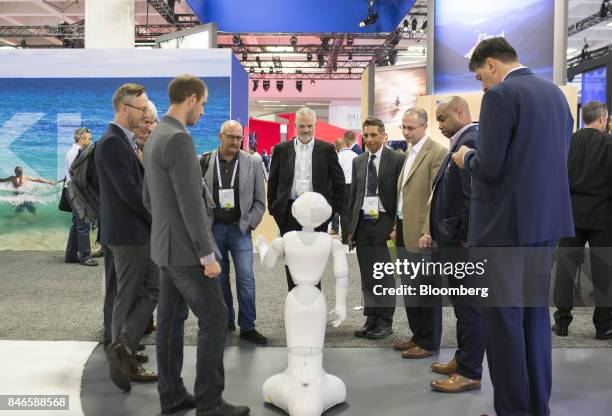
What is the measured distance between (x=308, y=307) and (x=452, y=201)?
3.21 feet

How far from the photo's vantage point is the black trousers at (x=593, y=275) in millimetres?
4262

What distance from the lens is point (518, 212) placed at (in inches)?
96.0

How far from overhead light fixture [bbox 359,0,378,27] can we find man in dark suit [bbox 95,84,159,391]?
7.66 meters

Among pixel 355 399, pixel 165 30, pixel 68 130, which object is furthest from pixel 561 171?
A: pixel 165 30

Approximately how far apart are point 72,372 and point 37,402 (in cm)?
50

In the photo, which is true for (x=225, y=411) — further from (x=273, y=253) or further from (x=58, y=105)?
(x=58, y=105)

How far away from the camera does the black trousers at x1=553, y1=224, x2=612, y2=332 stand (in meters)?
4.26

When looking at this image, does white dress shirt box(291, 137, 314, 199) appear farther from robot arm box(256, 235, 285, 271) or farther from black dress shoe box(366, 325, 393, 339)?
robot arm box(256, 235, 285, 271)

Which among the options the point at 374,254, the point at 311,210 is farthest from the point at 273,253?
the point at 374,254

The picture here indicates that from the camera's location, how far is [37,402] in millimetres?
2953

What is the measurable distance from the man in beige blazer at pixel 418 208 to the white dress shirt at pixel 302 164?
2.21 ft

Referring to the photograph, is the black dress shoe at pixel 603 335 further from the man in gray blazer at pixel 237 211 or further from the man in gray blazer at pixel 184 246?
the man in gray blazer at pixel 184 246

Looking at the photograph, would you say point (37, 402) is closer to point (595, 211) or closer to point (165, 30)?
point (595, 211)

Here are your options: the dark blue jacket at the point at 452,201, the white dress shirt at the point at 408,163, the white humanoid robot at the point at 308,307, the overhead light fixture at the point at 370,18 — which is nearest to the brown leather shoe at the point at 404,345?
the white dress shirt at the point at 408,163
